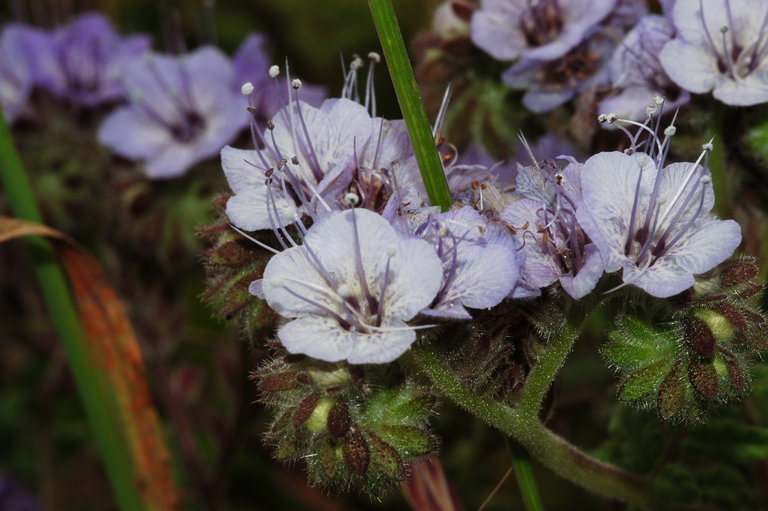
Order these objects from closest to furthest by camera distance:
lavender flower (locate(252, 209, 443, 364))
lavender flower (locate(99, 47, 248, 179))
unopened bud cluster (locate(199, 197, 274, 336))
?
lavender flower (locate(252, 209, 443, 364)) < unopened bud cluster (locate(199, 197, 274, 336)) < lavender flower (locate(99, 47, 248, 179))

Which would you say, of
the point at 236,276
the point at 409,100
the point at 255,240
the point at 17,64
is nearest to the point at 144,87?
the point at 17,64

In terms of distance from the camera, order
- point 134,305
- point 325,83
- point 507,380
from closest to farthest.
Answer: point 507,380
point 134,305
point 325,83

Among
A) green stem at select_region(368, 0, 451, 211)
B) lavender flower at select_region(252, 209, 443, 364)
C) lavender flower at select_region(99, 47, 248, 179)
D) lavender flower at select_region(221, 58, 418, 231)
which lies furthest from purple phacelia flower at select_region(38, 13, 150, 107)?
lavender flower at select_region(252, 209, 443, 364)

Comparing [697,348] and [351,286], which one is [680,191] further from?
[351,286]

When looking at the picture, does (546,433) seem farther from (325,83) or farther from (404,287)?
(325,83)

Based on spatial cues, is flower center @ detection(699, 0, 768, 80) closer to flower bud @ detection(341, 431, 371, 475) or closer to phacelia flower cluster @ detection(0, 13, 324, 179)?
flower bud @ detection(341, 431, 371, 475)

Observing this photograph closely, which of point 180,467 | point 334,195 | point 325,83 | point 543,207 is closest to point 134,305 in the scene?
point 180,467

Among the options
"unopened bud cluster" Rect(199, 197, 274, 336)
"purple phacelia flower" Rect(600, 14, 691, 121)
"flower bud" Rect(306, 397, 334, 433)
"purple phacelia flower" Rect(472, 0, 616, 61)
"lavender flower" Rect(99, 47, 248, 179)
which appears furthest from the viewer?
"lavender flower" Rect(99, 47, 248, 179)

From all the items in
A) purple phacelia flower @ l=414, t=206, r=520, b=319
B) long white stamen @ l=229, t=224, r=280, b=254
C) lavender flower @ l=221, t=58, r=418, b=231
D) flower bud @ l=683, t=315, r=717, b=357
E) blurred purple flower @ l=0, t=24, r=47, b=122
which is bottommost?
flower bud @ l=683, t=315, r=717, b=357
